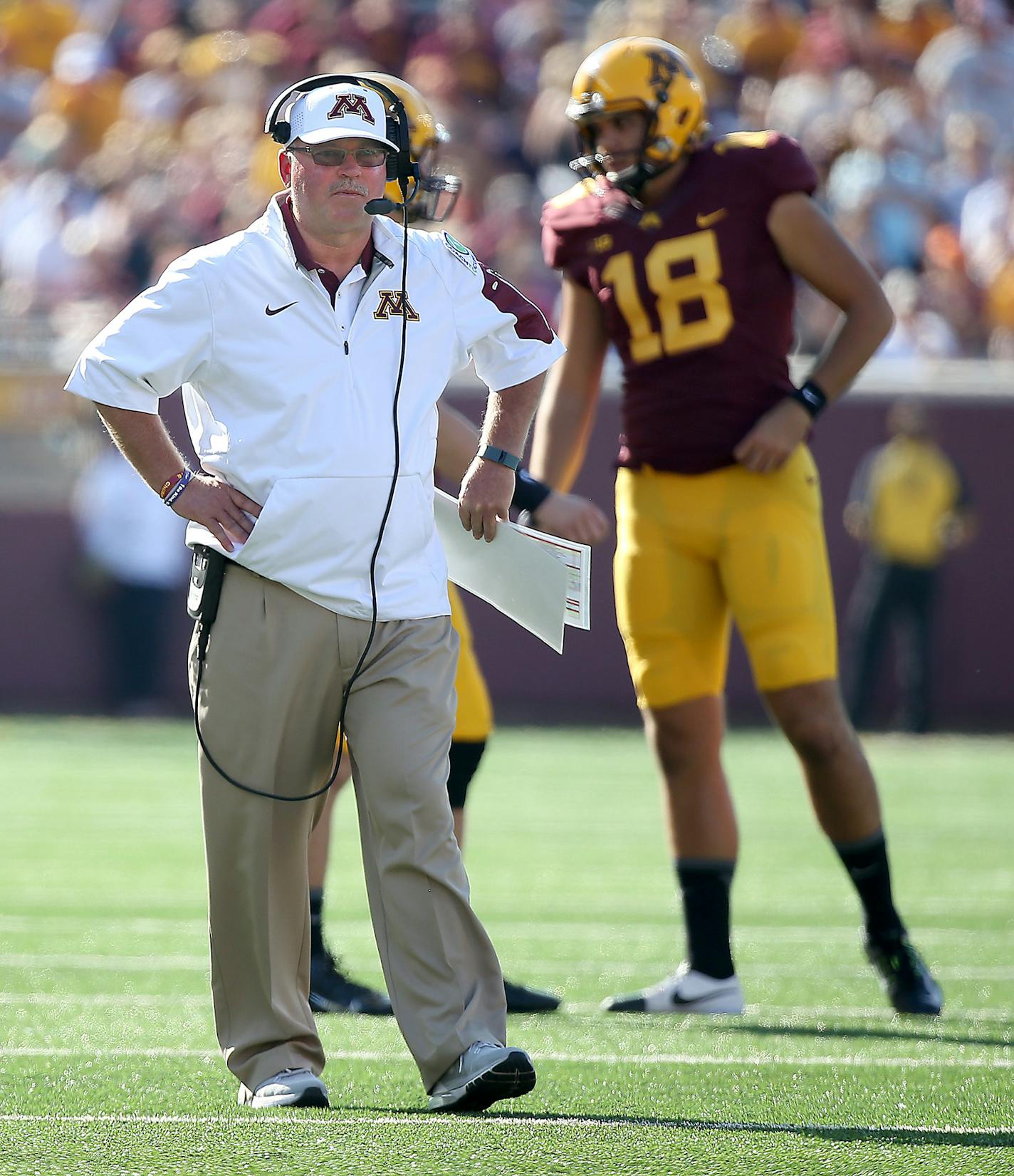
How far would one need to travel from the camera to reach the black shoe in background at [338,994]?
481 cm

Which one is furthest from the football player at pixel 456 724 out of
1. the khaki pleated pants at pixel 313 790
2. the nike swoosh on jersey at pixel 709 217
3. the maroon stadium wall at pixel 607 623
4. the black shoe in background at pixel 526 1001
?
the maroon stadium wall at pixel 607 623

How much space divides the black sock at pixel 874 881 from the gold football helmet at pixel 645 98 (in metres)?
1.68

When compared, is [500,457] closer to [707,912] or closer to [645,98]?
[645,98]

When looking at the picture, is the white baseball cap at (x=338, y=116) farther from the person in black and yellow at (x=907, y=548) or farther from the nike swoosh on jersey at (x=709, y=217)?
the person in black and yellow at (x=907, y=548)

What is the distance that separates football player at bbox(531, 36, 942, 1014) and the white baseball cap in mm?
1425

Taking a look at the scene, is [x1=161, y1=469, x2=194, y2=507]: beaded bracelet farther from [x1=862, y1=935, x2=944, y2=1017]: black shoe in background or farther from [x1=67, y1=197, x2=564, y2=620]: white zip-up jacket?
[x1=862, y1=935, x2=944, y2=1017]: black shoe in background

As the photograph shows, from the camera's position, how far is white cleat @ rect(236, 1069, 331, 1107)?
3480 mm

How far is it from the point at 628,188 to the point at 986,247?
962cm

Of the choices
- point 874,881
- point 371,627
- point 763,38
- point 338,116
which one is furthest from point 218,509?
point 763,38

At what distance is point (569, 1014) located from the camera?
472 cm

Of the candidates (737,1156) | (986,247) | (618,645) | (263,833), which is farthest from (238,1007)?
(986,247)

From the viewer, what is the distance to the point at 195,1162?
120 inches

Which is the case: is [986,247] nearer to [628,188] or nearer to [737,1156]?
[628,188]

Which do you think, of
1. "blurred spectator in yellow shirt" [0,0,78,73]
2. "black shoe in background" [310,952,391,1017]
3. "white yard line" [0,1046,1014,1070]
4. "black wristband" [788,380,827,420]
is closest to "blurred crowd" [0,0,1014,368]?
"blurred spectator in yellow shirt" [0,0,78,73]
